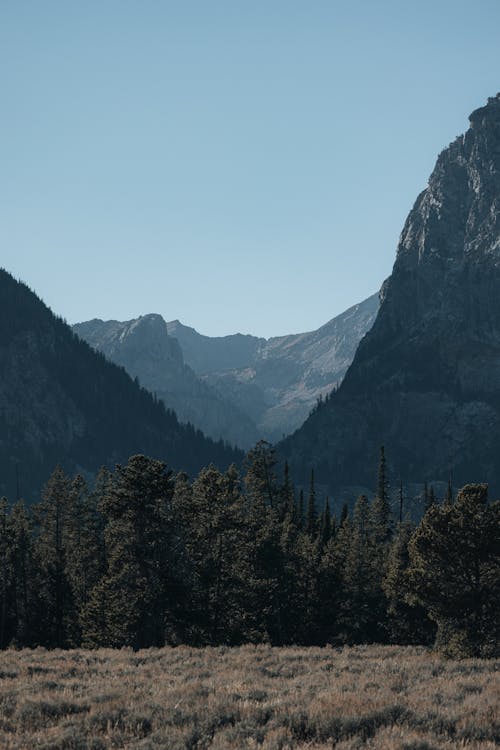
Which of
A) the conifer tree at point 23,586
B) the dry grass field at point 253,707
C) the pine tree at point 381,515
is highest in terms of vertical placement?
the dry grass field at point 253,707

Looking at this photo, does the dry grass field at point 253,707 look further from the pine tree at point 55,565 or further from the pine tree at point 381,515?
the pine tree at point 381,515

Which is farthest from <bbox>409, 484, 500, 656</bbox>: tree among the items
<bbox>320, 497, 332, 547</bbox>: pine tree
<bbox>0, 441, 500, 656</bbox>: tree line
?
<bbox>320, 497, 332, 547</bbox>: pine tree

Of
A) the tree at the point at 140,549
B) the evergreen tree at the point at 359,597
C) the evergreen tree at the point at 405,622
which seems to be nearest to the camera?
the tree at the point at 140,549

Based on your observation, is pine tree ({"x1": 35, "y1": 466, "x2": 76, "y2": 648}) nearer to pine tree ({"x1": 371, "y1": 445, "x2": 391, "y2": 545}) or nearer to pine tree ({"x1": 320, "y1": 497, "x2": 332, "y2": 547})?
pine tree ({"x1": 320, "y1": 497, "x2": 332, "y2": 547})

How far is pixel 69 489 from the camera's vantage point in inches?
2731

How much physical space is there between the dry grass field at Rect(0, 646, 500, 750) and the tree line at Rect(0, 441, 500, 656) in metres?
7.30

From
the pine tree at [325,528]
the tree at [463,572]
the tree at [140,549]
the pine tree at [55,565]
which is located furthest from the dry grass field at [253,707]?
the pine tree at [325,528]

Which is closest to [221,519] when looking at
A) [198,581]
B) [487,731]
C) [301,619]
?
[198,581]

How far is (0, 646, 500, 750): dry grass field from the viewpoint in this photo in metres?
14.0

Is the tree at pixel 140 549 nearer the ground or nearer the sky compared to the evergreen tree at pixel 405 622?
nearer the sky

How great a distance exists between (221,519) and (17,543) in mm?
23431

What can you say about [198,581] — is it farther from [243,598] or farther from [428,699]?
[428,699]

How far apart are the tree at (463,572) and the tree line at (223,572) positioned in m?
0.05

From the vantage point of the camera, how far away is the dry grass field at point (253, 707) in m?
14.0
